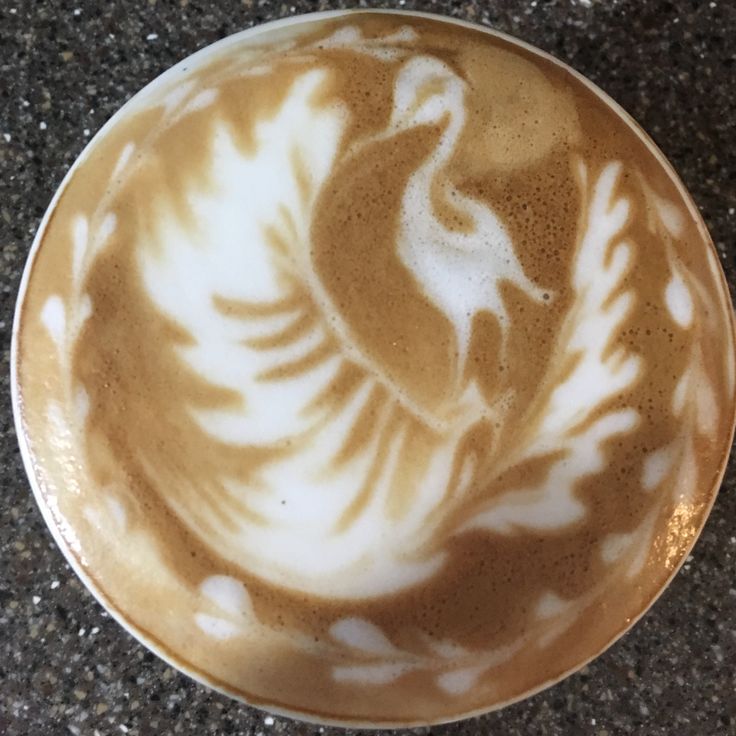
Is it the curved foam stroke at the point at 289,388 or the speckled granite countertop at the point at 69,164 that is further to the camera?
the speckled granite countertop at the point at 69,164

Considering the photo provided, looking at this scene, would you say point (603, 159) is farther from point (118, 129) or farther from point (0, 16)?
point (0, 16)

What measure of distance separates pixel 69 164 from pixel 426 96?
470 millimetres

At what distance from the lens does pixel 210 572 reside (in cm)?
70

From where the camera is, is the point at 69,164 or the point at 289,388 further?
the point at 69,164

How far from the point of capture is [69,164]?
0.93m

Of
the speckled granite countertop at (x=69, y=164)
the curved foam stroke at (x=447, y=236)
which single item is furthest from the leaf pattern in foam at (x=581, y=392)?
the speckled granite countertop at (x=69, y=164)

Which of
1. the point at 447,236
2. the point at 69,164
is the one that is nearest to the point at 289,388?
the point at 447,236

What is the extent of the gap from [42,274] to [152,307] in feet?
0.35

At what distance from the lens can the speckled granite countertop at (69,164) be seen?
0.93 meters

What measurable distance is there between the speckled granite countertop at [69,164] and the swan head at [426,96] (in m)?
0.29

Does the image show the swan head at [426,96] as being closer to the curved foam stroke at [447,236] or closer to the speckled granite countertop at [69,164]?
the curved foam stroke at [447,236]

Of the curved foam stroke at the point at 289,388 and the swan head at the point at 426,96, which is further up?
the swan head at the point at 426,96

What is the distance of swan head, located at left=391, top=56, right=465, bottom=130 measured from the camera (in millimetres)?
710

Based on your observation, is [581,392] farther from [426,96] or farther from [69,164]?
[69,164]
